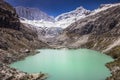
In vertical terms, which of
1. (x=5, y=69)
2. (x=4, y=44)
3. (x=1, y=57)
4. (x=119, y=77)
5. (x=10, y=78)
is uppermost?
(x=4, y=44)

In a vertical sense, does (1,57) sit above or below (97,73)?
above

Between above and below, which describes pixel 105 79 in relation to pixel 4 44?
below

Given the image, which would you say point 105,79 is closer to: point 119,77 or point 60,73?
point 119,77

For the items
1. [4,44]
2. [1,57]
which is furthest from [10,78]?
[4,44]

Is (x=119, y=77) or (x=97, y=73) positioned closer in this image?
(x=119, y=77)

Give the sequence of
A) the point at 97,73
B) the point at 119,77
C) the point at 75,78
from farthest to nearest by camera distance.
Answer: the point at 97,73
the point at 75,78
the point at 119,77

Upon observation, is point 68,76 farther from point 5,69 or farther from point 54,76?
point 5,69

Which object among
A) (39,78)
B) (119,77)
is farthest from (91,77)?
(39,78)

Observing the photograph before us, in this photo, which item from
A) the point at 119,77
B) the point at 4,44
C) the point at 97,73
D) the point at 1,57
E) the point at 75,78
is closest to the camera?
the point at 119,77

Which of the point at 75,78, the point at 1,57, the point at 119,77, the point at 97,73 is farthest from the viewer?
the point at 1,57
